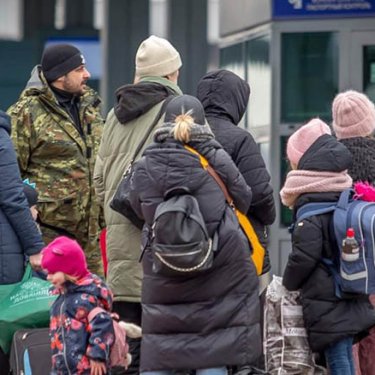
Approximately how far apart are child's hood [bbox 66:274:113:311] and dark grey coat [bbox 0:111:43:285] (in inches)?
37.5

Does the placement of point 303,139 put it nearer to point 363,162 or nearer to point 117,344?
point 363,162

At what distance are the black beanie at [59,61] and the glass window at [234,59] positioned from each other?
5.12 meters

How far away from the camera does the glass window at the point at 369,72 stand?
13383 mm

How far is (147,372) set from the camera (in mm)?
7719

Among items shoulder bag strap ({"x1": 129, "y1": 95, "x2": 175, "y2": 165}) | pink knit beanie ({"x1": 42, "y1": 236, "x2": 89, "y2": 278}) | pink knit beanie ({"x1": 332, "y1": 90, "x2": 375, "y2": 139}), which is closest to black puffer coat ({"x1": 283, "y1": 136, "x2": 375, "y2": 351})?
pink knit beanie ({"x1": 332, "y1": 90, "x2": 375, "y2": 139})

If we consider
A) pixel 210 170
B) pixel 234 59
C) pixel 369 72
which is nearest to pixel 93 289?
pixel 210 170

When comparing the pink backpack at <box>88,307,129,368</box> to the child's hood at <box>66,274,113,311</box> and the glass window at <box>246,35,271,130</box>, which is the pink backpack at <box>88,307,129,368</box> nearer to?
the child's hood at <box>66,274,113,311</box>

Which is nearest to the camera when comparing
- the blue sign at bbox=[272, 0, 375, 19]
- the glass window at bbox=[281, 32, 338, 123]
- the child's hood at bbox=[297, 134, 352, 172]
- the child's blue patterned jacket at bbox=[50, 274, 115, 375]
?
the child's blue patterned jacket at bbox=[50, 274, 115, 375]

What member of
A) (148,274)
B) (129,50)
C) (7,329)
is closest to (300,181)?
(148,274)

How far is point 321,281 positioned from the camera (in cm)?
827

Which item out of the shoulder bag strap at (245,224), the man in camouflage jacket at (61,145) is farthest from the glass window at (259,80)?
the shoulder bag strap at (245,224)

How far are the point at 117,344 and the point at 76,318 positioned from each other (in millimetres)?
213

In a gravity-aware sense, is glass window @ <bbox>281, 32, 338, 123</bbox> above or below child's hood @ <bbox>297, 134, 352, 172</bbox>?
above

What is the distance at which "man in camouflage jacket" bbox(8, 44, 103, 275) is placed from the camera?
358 inches
